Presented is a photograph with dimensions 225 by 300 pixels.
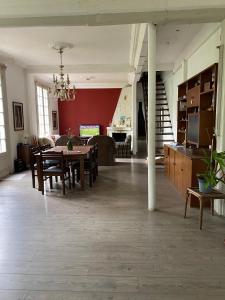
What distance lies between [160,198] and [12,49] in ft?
15.4

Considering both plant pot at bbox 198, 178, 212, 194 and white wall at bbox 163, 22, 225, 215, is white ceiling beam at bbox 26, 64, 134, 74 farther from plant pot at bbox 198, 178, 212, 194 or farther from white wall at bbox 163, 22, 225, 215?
plant pot at bbox 198, 178, 212, 194

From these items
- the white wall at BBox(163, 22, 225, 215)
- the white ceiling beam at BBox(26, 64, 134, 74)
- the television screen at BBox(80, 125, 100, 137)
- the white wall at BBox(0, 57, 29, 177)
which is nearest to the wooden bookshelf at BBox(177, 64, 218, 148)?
the white wall at BBox(163, 22, 225, 215)

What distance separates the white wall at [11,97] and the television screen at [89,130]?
14.6 ft

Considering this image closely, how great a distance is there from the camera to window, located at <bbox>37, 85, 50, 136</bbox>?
9328 millimetres

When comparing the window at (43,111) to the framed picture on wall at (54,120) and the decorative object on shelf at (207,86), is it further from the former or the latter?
the decorative object on shelf at (207,86)

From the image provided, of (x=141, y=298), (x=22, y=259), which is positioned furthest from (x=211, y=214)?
(x=22, y=259)

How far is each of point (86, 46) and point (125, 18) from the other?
2467 millimetres

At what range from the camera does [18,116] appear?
6984 millimetres

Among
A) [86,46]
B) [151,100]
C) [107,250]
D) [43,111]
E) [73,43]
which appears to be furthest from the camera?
[43,111]

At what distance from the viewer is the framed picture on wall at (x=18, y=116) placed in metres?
6.75

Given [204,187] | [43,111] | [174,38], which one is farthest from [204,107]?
[43,111]

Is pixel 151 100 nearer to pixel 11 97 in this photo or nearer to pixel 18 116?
pixel 11 97

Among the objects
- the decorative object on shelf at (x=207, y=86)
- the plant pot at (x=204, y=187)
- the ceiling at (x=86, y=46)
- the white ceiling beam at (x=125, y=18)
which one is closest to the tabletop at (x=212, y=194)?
the plant pot at (x=204, y=187)

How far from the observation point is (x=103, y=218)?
343 cm
